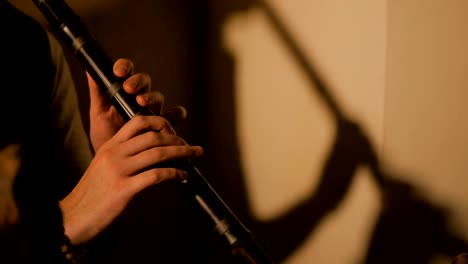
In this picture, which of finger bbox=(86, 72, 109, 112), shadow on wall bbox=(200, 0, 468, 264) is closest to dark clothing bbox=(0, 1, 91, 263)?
finger bbox=(86, 72, 109, 112)

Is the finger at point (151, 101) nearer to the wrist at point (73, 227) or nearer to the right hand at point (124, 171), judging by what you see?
the right hand at point (124, 171)

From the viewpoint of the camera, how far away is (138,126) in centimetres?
56

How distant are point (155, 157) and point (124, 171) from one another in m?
0.05

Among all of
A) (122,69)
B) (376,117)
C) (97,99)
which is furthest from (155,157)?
→ (376,117)

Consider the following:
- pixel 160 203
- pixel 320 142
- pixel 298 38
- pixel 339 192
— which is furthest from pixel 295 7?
pixel 160 203

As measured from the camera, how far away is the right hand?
0.56 m

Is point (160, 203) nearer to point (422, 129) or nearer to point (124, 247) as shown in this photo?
point (124, 247)

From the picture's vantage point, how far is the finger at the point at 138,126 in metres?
0.56

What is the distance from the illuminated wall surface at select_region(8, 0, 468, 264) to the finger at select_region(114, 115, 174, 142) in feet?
1.45

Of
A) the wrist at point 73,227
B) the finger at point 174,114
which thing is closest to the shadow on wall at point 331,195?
the finger at point 174,114

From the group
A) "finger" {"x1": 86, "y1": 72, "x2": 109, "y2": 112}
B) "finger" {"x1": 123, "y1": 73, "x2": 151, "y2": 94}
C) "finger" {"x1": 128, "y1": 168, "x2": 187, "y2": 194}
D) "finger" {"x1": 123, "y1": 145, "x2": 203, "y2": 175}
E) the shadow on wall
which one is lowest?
the shadow on wall

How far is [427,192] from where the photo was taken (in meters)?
0.77

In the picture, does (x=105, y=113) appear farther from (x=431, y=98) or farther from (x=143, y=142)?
(x=431, y=98)

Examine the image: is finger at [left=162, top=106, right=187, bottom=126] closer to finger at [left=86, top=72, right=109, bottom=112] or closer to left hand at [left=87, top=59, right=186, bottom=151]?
left hand at [left=87, top=59, right=186, bottom=151]
